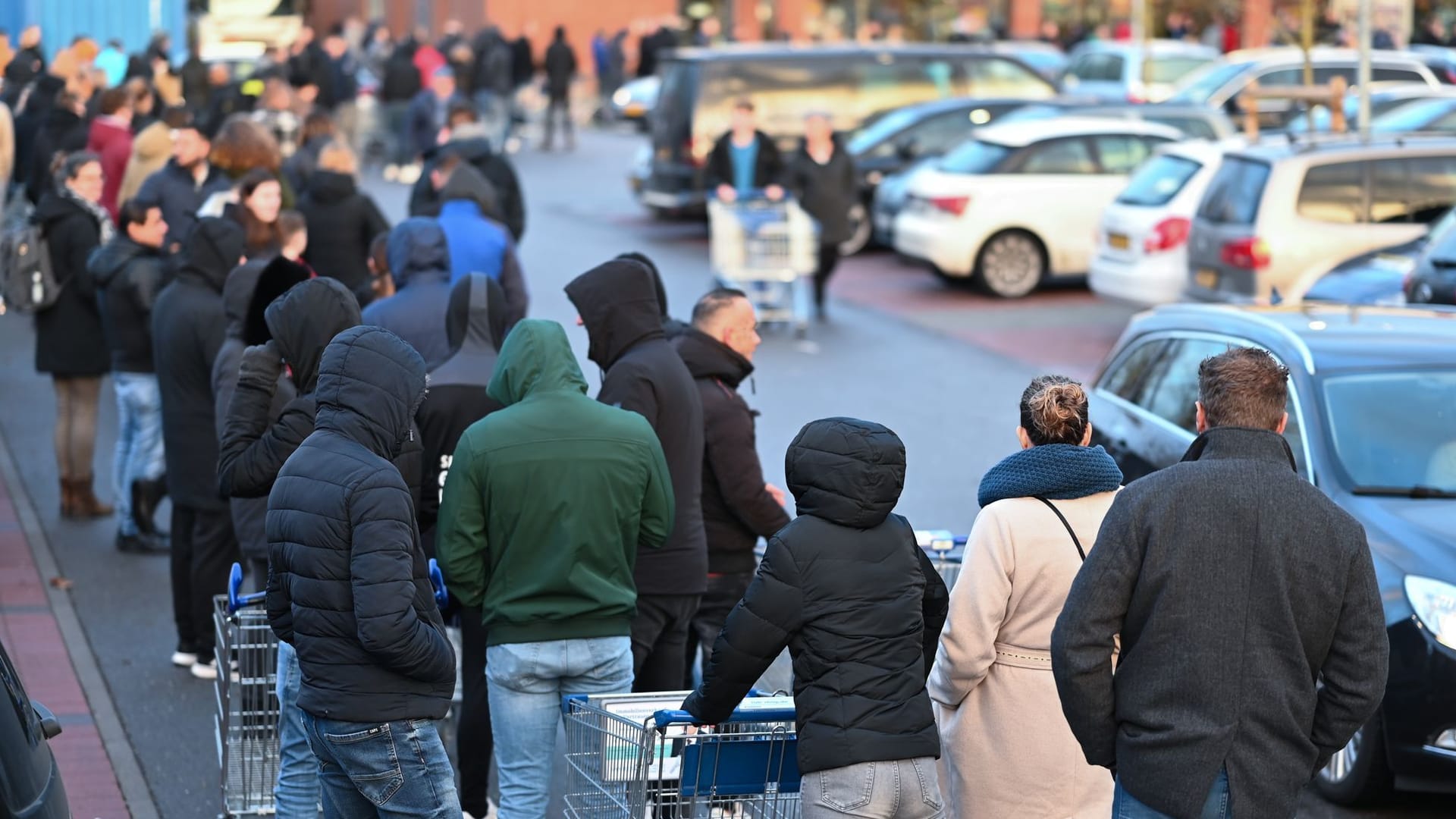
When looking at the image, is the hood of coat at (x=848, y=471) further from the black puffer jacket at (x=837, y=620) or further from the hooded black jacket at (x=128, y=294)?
the hooded black jacket at (x=128, y=294)

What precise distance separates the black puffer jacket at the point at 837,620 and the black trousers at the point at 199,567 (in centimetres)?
401

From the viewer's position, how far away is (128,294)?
30.9ft

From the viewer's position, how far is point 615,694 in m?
5.01

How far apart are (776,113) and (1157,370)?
13940 mm

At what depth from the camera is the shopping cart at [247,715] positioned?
596cm

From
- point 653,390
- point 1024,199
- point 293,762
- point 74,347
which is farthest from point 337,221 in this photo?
point 1024,199

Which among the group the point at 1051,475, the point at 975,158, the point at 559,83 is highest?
the point at 1051,475

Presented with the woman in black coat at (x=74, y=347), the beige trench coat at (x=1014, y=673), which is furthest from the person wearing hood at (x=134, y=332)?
the beige trench coat at (x=1014, y=673)

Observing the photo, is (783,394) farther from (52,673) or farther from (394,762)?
(394,762)

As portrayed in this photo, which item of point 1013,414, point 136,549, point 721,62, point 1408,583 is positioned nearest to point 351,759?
point 1408,583

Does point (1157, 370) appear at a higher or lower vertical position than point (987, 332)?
higher

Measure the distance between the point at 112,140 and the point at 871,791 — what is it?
1166 cm

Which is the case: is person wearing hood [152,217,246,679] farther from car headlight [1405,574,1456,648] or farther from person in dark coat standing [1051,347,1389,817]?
person in dark coat standing [1051,347,1389,817]

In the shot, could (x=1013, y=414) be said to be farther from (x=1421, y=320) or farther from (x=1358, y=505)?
(x=1358, y=505)
